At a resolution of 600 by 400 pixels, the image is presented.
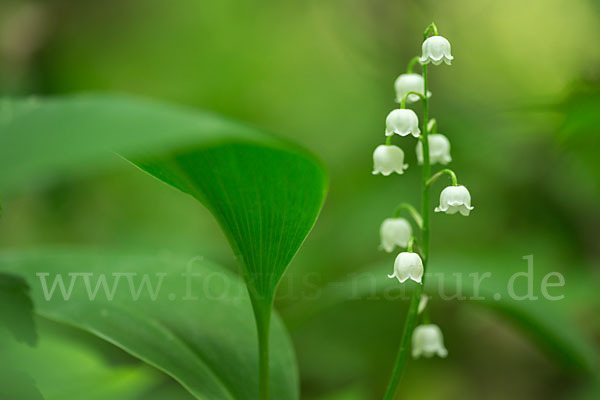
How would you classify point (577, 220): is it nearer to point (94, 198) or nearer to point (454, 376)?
point (454, 376)

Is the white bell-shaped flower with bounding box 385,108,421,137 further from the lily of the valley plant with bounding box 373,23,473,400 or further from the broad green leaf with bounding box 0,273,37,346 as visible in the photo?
the broad green leaf with bounding box 0,273,37,346

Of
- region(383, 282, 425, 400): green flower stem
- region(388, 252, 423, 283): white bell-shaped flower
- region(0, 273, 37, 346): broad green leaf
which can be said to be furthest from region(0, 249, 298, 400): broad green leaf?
region(388, 252, 423, 283): white bell-shaped flower

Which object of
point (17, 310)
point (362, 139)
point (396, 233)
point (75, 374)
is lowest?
point (75, 374)

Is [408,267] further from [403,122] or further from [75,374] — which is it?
[75,374]

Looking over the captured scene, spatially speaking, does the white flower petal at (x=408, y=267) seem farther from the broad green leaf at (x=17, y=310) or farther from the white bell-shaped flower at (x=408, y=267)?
the broad green leaf at (x=17, y=310)

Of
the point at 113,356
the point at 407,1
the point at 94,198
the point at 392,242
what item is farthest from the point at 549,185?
the point at 94,198

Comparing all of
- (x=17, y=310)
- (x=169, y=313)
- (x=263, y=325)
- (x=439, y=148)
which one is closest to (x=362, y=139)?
(x=439, y=148)
